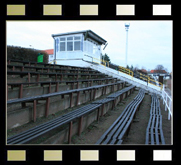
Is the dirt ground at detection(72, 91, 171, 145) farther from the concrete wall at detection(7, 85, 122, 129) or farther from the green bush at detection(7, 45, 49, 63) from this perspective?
the green bush at detection(7, 45, 49, 63)

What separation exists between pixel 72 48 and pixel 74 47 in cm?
22

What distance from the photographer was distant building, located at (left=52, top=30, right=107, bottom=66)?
1509 centimetres

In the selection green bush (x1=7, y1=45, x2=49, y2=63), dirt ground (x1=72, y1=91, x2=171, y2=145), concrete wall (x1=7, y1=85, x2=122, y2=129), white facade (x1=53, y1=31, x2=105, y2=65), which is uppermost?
white facade (x1=53, y1=31, x2=105, y2=65)

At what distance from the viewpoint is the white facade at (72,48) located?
15.1m

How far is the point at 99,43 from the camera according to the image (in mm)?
18125

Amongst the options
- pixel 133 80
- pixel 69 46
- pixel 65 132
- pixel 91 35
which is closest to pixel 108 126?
pixel 65 132

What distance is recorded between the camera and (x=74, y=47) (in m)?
15.4

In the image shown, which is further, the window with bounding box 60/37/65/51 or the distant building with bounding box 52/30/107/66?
the window with bounding box 60/37/65/51

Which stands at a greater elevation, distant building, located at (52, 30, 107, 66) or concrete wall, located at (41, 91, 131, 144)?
distant building, located at (52, 30, 107, 66)

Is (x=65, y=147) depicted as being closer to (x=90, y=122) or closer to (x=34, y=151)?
(x=34, y=151)

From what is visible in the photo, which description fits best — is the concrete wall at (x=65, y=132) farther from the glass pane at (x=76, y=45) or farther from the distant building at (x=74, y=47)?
the glass pane at (x=76, y=45)

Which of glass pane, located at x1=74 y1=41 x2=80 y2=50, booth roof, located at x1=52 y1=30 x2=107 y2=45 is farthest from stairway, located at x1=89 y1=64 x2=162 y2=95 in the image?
booth roof, located at x1=52 y1=30 x2=107 y2=45

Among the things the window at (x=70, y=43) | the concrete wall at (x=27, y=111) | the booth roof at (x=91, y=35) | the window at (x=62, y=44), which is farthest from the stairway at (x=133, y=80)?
the concrete wall at (x=27, y=111)

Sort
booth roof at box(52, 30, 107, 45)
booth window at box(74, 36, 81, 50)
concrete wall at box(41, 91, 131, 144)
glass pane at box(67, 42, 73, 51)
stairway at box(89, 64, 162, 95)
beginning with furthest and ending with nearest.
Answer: glass pane at box(67, 42, 73, 51) → booth window at box(74, 36, 81, 50) → booth roof at box(52, 30, 107, 45) → stairway at box(89, 64, 162, 95) → concrete wall at box(41, 91, 131, 144)
